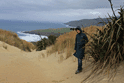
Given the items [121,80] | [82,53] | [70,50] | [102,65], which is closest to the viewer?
[121,80]

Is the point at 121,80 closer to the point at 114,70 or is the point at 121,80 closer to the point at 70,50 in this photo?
the point at 114,70

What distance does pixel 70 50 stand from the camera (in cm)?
714

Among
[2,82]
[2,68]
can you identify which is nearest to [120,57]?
[2,82]

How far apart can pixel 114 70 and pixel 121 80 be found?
42 centimetres

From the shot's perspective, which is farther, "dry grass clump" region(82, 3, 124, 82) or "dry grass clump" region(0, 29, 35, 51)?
"dry grass clump" region(0, 29, 35, 51)

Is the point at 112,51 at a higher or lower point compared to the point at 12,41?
higher

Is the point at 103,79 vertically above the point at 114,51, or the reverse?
the point at 114,51

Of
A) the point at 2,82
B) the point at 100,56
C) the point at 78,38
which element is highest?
the point at 78,38

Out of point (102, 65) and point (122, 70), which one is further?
point (102, 65)

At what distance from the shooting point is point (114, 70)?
3.24 metres

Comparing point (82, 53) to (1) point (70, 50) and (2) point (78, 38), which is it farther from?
(1) point (70, 50)

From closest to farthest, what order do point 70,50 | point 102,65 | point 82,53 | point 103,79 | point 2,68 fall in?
point 103,79, point 102,65, point 82,53, point 2,68, point 70,50

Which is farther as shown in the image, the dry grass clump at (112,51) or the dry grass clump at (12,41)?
the dry grass clump at (12,41)

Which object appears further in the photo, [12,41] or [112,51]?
[12,41]
